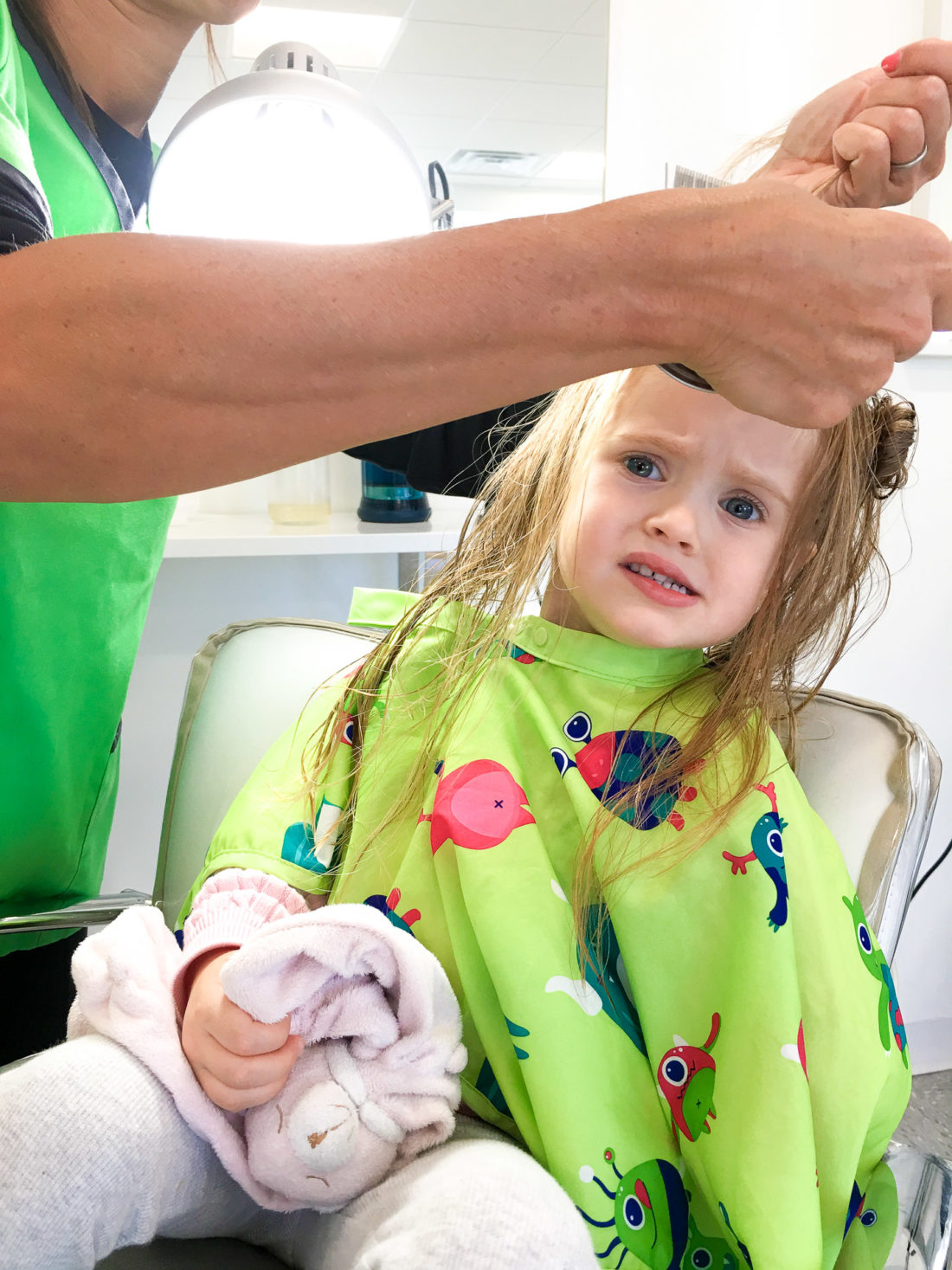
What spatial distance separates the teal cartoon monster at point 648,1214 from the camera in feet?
2.14

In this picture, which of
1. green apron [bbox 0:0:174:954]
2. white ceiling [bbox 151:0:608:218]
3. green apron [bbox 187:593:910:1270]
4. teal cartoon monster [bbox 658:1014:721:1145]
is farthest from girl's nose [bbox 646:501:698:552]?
white ceiling [bbox 151:0:608:218]

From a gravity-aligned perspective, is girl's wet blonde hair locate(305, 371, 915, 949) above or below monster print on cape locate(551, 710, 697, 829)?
above

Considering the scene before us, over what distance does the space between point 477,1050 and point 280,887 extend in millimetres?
202

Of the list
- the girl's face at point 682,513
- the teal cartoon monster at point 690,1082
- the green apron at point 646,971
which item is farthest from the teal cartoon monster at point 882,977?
the girl's face at point 682,513

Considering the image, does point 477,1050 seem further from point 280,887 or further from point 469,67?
point 469,67

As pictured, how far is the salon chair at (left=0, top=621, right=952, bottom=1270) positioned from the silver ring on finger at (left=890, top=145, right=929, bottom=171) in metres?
0.43

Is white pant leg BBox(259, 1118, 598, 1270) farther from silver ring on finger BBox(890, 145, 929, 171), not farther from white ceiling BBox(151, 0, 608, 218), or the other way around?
white ceiling BBox(151, 0, 608, 218)

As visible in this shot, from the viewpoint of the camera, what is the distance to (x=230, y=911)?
74cm

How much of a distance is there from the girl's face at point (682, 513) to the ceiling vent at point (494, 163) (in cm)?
75

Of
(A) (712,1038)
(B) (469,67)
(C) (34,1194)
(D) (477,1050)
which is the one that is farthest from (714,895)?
(B) (469,67)

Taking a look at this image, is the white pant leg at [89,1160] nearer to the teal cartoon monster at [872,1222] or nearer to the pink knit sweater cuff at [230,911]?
the pink knit sweater cuff at [230,911]

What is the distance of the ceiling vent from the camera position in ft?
4.64

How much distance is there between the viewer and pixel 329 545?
4.59ft

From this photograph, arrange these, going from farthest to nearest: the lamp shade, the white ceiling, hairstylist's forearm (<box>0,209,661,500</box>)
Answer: the white ceiling → the lamp shade → hairstylist's forearm (<box>0,209,661,500</box>)
